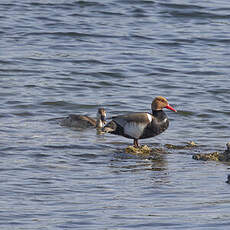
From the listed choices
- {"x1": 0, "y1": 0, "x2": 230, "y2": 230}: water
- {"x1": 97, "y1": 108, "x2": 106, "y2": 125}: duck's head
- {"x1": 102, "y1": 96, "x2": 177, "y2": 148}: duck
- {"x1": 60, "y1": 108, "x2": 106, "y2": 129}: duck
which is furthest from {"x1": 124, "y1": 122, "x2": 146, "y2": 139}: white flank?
{"x1": 97, "y1": 108, "x2": 106, "y2": 125}: duck's head

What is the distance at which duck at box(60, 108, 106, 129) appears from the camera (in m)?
14.3

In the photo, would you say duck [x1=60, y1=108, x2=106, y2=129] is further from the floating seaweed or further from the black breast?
the floating seaweed

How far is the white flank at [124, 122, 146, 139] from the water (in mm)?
430

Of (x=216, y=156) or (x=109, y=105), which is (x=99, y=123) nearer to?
(x=109, y=105)

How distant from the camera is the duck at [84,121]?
14320 millimetres

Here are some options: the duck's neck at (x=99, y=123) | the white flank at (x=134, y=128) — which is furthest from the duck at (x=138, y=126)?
the duck's neck at (x=99, y=123)

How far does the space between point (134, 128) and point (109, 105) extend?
418 cm

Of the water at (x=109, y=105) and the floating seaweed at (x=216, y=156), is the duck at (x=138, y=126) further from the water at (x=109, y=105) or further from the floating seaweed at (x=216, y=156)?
the floating seaweed at (x=216, y=156)

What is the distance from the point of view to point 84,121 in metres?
14.7

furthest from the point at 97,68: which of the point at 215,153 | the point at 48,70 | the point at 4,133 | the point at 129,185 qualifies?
the point at 129,185

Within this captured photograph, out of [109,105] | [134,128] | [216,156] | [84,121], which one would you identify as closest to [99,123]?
[84,121]

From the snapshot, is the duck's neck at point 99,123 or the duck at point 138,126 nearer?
the duck at point 138,126

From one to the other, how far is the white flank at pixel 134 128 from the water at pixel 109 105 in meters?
0.43

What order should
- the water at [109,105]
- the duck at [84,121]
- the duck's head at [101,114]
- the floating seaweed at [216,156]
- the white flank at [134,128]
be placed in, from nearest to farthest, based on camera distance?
the water at [109,105]
the floating seaweed at [216,156]
the white flank at [134,128]
the duck at [84,121]
the duck's head at [101,114]
